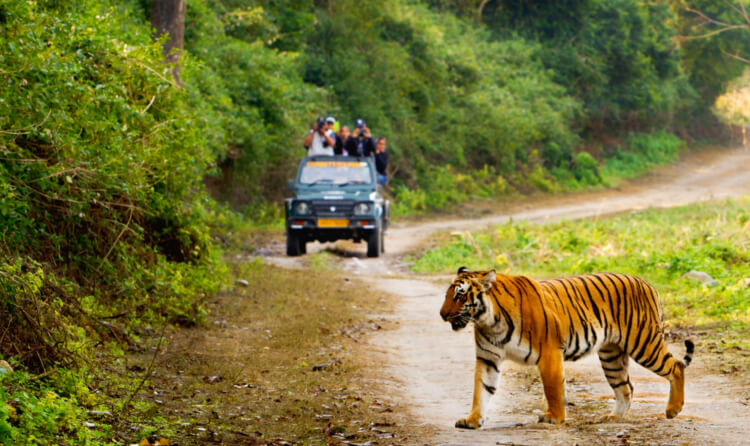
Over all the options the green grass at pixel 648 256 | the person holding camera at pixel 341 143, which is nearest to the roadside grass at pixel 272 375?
the green grass at pixel 648 256

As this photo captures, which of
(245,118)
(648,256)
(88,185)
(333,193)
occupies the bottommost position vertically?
(648,256)

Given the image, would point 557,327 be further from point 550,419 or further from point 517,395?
point 517,395

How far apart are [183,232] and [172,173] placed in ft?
3.41

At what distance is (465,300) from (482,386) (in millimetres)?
646

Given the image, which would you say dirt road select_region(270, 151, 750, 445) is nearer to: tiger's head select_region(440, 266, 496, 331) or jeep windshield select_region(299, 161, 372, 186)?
tiger's head select_region(440, 266, 496, 331)

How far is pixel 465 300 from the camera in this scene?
632 cm

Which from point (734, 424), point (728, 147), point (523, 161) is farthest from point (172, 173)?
point (728, 147)

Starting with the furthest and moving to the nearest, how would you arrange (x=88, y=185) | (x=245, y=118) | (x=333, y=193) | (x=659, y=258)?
1. (x=245, y=118)
2. (x=333, y=193)
3. (x=659, y=258)
4. (x=88, y=185)

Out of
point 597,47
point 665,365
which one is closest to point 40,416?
point 665,365

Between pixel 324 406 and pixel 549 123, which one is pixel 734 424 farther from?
pixel 549 123

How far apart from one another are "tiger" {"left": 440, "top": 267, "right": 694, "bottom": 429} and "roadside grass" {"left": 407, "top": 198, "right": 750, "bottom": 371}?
2.25 m

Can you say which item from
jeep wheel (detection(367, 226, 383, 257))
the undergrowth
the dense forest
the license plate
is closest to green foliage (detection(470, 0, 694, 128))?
the dense forest

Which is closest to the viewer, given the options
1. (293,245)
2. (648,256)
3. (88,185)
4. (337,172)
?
(88,185)

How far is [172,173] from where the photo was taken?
11.2m
